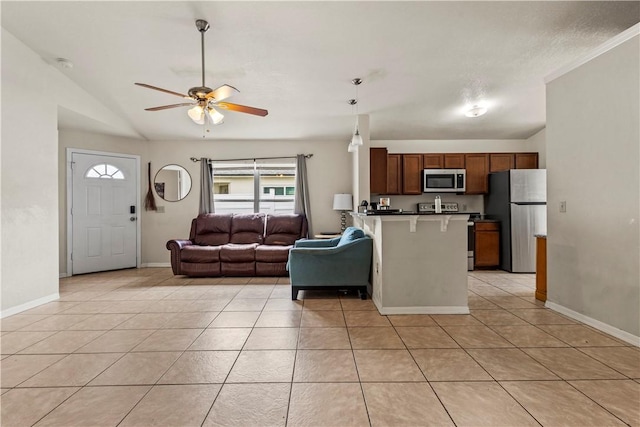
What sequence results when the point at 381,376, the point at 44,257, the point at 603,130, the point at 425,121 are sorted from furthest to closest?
the point at 425,121, the point at 44,257, the point at 603,130, the point at 381,376

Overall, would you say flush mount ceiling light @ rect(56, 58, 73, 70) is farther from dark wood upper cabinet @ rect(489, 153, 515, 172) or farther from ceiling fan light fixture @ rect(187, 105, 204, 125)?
dark wood upper cabinet @ rect(489, 153, 515, 172)

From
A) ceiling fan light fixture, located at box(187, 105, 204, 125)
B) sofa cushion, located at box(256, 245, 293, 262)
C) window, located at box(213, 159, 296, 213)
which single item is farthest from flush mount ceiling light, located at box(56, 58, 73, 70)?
sofa cushion, located at box(256, 245, 293, 262)

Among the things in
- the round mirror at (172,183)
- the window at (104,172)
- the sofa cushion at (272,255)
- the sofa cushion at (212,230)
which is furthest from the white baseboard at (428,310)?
the window at (104,172)

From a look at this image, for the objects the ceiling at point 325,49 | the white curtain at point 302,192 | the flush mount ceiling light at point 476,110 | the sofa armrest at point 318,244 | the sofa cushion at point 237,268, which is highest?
the ceiling at point 325,49

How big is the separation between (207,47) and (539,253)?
175 inches

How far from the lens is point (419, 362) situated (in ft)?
6.88

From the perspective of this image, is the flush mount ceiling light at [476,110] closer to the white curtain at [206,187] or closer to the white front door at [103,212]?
the white curtain at [206,187]

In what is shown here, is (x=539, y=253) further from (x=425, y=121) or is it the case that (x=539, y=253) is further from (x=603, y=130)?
(x=425, y=121)

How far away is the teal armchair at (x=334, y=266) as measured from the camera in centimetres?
354

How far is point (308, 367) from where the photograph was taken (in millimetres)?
2043

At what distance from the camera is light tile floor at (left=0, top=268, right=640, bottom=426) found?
62.3 inches

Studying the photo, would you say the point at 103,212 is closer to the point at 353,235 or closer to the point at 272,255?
the point at 272,255

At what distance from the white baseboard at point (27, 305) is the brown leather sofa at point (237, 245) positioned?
1483 mm

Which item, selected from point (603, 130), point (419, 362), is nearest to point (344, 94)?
point (603, 130)
